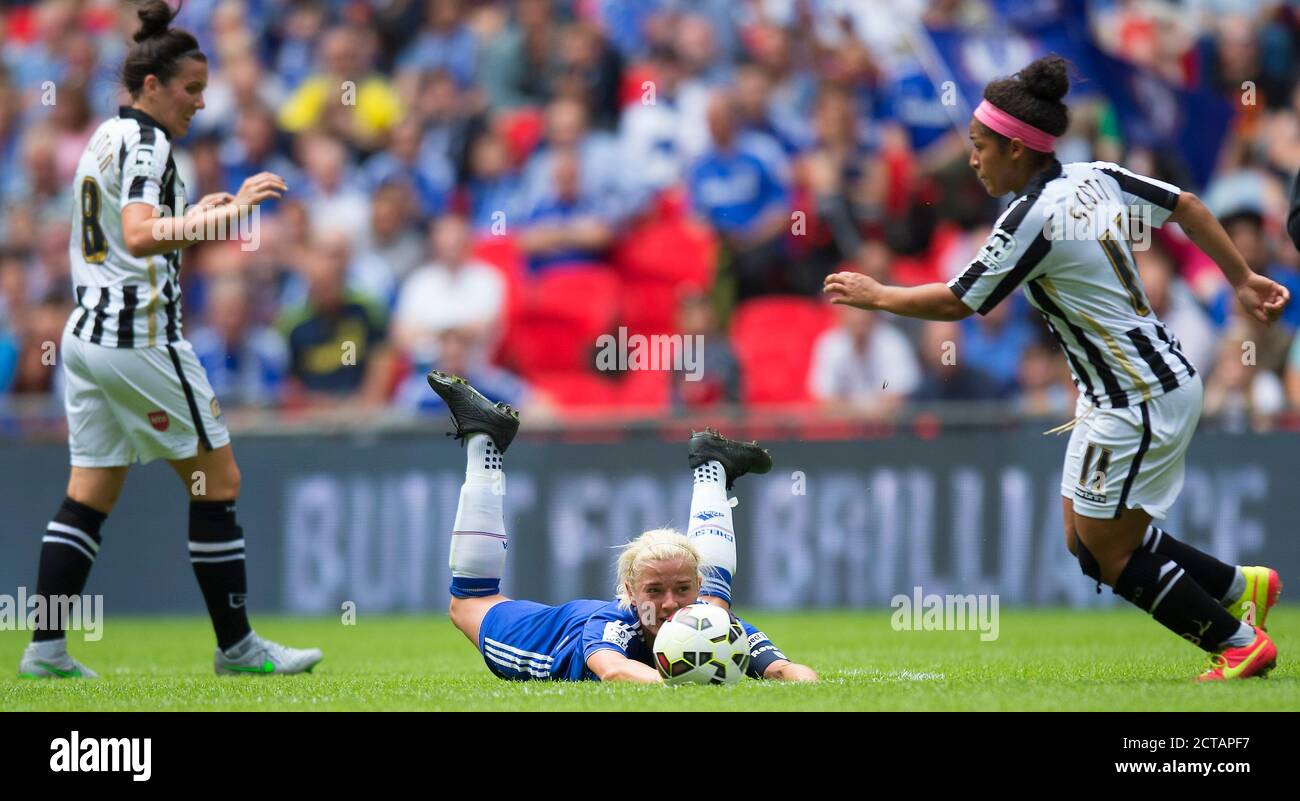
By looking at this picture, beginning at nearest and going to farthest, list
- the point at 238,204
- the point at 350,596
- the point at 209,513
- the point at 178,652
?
1. the point at 238,204
2. the point at 209,513
3. the point at 178,652
4. the point at 350,596

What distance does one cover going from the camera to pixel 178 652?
29.3ft

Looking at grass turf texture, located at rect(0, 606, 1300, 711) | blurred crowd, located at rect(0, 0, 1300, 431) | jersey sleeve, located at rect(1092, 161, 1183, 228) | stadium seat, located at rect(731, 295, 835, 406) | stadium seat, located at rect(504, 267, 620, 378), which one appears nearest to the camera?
grass turf texture, located at rect(0, 606, 1300, 711)

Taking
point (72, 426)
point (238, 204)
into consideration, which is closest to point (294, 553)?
point (72, 426)

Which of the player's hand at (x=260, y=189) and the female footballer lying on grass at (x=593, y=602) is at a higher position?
the player's hand at (x=260, y=189)

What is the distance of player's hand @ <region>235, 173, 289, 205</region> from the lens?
6.59m

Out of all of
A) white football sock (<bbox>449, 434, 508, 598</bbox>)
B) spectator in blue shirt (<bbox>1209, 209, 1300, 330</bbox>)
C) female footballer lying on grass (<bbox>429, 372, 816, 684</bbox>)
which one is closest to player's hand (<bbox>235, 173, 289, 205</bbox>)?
female footballer lying on grass (<bbox>429, 372, 816, 684</bbox>)

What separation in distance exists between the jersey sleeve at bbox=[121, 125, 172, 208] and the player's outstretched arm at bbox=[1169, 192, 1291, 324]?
157 inches

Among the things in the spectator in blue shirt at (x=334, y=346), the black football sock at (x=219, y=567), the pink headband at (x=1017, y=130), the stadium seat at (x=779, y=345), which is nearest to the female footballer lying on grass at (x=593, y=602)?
the black football sock at (x=219, y=567)

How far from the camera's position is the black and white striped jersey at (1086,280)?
18.4ft

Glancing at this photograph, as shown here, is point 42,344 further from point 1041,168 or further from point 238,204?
point 1041,168

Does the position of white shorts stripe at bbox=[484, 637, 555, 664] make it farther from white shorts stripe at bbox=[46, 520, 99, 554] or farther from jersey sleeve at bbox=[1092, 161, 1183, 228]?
jersey sleeve at bbox=[1092, 161, 1183, 228]

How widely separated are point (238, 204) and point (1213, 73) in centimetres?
896

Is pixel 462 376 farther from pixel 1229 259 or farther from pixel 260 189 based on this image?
pixel 1229 259

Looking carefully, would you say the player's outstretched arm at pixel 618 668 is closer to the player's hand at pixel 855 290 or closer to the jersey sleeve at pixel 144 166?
the player's hand at pixel 855 290
